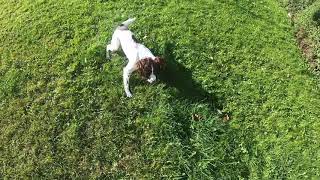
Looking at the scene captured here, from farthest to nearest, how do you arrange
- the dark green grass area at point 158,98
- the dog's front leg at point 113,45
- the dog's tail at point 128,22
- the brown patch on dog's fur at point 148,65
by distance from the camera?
the dog's tail at point 128,22 < the dog's front leg at point 113,45 < the brown patch on dog's fur at point 148,65 < the dark green grass area at point 158,98

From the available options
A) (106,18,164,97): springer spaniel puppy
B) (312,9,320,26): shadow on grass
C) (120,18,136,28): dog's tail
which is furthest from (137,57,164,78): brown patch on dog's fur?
(312,9,320,26): shadow on grass

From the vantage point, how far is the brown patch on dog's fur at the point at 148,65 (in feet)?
31.7

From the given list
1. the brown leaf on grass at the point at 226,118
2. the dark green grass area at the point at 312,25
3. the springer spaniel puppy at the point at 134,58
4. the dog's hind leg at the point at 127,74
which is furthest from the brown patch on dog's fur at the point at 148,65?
the dark green grass area at the point at 312,25

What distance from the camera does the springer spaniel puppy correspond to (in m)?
9.71

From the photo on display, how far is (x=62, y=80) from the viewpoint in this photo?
413 inches

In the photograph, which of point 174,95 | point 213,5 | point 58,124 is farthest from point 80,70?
point 213,5

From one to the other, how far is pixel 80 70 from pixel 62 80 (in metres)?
0.40

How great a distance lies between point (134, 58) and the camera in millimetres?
9859

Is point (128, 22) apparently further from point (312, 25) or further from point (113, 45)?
point (312, 25)

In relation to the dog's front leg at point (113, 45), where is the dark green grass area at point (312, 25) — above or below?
below

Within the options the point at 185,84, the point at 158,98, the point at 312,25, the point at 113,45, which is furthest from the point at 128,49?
the point at 312,25

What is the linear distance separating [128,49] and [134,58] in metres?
0.28

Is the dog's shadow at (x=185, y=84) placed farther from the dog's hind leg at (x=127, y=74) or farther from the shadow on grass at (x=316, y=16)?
Answer: the shadow on grass at (x=316, y=16)

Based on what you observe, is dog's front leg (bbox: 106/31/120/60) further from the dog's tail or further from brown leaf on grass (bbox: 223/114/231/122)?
brown leaf on grass (bbox: 223/114/231/122)
